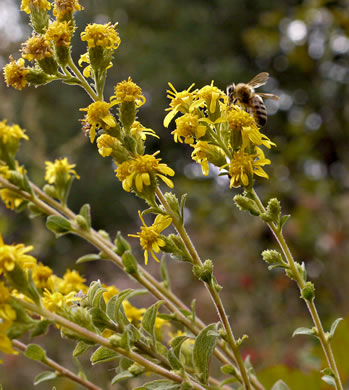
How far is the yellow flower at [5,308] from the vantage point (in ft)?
1.92

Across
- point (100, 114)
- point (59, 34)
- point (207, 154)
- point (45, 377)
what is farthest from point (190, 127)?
point (45, 377)

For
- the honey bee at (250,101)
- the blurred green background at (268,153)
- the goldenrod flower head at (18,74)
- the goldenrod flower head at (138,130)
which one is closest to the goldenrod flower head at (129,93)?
the goldenrod flower head at (138,130)

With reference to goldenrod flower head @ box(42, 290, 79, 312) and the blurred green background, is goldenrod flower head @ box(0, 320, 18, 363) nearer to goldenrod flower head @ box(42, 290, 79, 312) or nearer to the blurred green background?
goldenrod flower head @ box(42, 290, 79, 312)

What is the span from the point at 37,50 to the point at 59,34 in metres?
0.05

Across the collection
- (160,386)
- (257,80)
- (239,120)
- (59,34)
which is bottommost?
(160,386)

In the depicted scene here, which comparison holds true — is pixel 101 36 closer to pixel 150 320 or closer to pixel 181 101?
pixel 181 101

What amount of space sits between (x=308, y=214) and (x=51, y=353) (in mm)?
3062

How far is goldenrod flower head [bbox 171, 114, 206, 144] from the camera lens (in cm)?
79

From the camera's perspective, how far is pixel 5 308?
1.93 feet

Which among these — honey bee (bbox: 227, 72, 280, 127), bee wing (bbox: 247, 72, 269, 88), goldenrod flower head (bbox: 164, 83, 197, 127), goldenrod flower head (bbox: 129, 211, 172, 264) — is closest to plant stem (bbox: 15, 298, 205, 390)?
goldenrod flower head (bbox: 129, 211, 172, 264)

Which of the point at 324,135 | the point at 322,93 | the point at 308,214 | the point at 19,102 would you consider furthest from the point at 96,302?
the point at 19,102

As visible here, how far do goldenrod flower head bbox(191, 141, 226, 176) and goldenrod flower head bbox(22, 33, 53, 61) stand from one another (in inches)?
12.0

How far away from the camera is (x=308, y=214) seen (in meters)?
4.51

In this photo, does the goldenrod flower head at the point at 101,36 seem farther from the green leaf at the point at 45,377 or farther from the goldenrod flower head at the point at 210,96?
the green leaf at the point at 45,377
